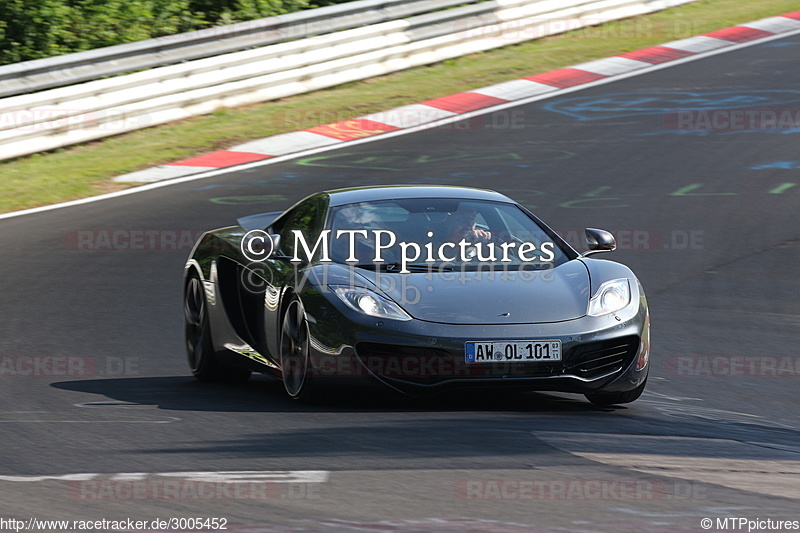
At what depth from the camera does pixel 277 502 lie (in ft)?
15.0

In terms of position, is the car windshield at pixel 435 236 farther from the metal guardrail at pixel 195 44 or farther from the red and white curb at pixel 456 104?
the metal guardrail at pixel 195 44

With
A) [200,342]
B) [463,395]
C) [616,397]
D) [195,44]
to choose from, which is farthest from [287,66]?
[616,397]

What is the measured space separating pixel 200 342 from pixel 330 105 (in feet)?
33.4

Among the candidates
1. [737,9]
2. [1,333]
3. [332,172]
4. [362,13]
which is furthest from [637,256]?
[737,9]

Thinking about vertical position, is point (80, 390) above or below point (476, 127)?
above

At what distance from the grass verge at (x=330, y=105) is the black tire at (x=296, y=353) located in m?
7.39

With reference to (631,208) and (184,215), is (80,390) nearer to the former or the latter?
(184,215)

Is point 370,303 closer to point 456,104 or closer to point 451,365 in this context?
point 451,365

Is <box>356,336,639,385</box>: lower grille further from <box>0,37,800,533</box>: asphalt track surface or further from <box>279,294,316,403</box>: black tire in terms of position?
<box>279,294,316,403</box>: black tire

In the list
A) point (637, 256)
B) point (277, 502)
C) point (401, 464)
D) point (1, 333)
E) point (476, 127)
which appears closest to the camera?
point (277, 502)

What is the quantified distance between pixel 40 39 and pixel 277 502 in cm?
1552

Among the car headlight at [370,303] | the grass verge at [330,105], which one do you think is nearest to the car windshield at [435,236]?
the car headlight at [370,303]

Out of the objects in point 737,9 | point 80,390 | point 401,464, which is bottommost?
point 737,9

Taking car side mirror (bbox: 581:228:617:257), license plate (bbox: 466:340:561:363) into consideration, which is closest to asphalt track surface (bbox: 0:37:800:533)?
license plate (bbox: 466:340:561:363)
